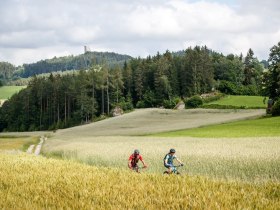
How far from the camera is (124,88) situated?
146m

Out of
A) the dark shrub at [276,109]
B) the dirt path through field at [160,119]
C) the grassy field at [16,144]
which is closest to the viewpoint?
the grassy field at [16,144]

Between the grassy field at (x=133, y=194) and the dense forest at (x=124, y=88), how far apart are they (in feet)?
365

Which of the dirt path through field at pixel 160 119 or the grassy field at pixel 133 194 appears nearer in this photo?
the grassy field at pixel 133 194

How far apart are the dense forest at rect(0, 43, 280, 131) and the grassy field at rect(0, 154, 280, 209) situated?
111133 mm

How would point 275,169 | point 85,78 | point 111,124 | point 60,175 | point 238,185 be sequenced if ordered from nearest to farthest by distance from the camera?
point 238,185
point 60,175
point 275,169
point 111,124
point 85,78

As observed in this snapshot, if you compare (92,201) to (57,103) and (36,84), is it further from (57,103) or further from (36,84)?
(36,84)

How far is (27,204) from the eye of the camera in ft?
36.7

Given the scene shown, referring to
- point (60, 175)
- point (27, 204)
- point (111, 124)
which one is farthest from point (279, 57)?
point (27, 204)

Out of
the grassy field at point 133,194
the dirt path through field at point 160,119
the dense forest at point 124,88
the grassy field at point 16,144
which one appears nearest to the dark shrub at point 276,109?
the dirt path through field at point 160,119

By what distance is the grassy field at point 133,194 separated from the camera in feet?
35.5

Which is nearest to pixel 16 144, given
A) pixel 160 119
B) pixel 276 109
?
pixel 160 119

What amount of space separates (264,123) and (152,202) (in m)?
52.1

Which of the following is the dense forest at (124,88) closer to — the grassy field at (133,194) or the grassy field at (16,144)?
the grassy field at (16,144)

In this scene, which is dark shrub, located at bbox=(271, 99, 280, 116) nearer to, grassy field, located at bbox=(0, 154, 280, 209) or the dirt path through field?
the dirt path through field
